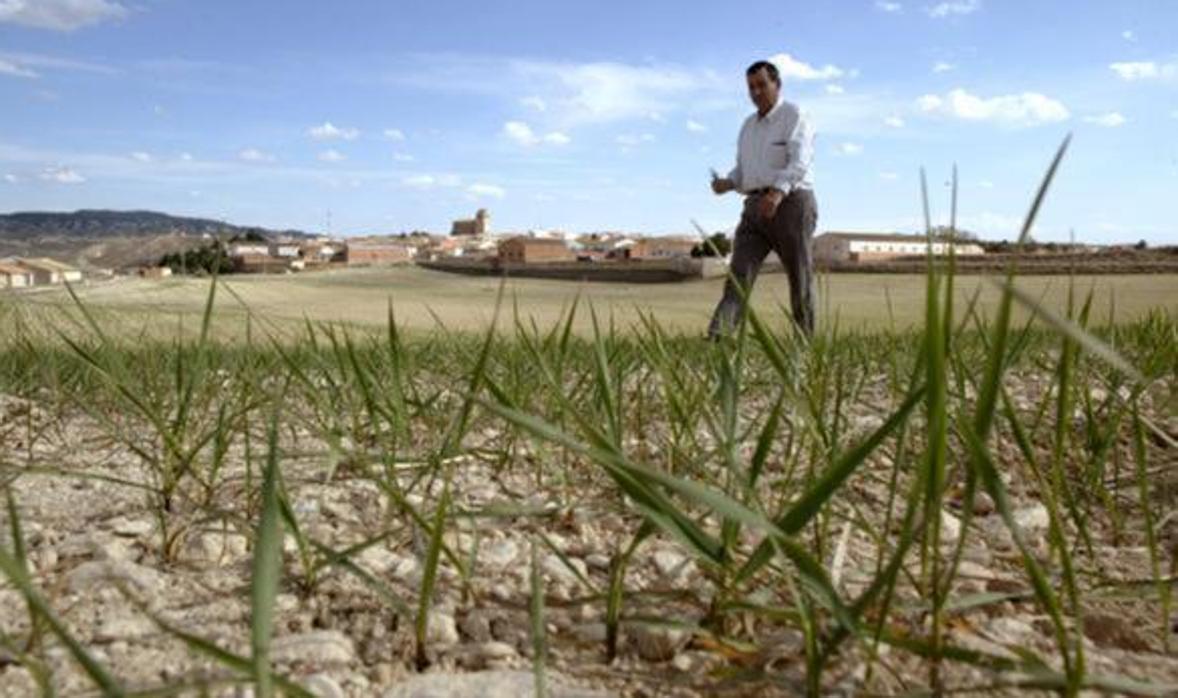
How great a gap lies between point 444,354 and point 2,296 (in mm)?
2313

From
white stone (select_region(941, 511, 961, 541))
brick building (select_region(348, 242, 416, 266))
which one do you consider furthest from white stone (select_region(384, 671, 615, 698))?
brick building (select_region(348, 242, 416, 266))

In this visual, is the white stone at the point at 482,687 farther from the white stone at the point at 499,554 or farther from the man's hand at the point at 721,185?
the man's hand at the point at 721,185

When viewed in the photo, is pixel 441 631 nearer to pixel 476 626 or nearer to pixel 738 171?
pixel 476 626

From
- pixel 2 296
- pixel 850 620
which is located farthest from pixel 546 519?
pixel 2 296

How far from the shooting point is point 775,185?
207 inches

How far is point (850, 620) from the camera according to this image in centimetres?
69

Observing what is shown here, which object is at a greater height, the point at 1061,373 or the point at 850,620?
the point at 1061,373

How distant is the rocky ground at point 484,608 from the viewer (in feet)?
2.76

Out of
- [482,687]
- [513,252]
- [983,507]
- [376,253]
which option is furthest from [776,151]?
[376,253]

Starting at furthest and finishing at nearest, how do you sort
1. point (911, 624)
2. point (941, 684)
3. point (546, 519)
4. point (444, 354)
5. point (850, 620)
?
point (444, 354) → point (546, 519) → point (911, 624) → point (941, 684) → point (850, 620)

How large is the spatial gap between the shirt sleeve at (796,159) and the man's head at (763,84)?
237 millimetres

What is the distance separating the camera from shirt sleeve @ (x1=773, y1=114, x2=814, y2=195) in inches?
206

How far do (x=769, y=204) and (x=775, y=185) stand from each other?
0.37 feet

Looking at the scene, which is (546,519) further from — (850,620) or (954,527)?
(850,620)
